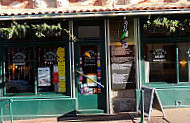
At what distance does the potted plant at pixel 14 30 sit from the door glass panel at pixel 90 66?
2.01 meters

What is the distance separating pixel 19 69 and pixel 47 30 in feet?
6.18

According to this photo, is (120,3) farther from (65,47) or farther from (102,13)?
(65,47)

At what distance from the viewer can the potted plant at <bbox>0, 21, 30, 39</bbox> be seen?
21.6 ft

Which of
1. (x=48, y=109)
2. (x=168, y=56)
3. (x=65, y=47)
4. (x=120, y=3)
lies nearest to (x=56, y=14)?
(x=65, y=47)

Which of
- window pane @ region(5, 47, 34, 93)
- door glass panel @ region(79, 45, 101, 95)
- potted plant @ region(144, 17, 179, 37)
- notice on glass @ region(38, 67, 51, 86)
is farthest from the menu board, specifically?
window pane @ region(5, 47, 34, 93)

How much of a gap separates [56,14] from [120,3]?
265 cm

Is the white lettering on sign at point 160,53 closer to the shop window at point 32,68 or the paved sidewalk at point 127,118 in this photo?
the paved sidewalk at point 127,118

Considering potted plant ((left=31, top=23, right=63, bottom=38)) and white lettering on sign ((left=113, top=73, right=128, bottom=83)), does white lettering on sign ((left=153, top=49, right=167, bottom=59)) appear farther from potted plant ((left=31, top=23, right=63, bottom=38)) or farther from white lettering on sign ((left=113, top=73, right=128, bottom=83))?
potted plant ((left=31, top=23, right=63, bottom=38))

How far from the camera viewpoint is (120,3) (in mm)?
8141

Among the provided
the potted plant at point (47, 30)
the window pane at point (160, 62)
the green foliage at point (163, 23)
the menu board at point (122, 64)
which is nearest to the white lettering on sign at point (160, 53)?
the window pane at point (160, 62)

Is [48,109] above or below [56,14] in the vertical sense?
below

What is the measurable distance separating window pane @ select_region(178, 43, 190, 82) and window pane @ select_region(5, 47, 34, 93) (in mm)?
5321

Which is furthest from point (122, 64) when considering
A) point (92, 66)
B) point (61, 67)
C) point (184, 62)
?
point (184, 62)

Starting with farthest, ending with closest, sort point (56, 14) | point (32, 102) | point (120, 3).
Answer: point (120, 3) < point (32, 102) < point (56, 14)
